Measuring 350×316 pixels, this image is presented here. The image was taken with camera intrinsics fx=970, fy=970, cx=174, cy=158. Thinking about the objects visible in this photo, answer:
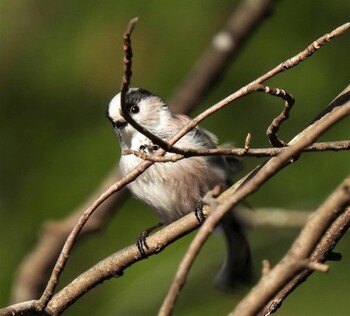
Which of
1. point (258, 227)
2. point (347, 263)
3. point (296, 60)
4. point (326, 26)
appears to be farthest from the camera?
point (326, 26)

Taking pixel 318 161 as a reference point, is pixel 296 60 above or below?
below

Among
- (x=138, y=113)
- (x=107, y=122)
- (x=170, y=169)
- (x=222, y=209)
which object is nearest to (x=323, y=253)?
(x=222, y=209)

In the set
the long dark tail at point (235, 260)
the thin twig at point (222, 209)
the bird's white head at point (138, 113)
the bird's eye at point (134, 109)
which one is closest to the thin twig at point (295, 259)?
the thin twig at point (222, 209)

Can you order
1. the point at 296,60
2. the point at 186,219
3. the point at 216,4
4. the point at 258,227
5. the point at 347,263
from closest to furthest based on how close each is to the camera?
the point at 296,60 → the point at 186,219 → the point at 347,263 → the point at 258,227 → the point at 216,4

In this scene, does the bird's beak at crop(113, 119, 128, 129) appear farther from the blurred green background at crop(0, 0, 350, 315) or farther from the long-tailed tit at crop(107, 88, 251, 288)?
the blurred green background at crop(0, 0, 350, 315)

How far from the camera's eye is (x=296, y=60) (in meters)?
1.77

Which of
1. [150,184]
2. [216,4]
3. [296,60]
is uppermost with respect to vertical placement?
[216,4]

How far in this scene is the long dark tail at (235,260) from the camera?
10.5 feet

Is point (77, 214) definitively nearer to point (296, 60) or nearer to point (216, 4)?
point (216, 4)

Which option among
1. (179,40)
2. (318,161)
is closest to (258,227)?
(318,161)

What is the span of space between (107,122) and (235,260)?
0.74m

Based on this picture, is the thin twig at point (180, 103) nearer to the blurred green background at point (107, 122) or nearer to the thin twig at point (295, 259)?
the blurred green background at point (107, 122)

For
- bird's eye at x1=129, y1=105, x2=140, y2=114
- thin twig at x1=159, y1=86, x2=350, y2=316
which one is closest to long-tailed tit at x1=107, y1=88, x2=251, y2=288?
bird's eye at x1=129, y1=105, x2=140, y2=114

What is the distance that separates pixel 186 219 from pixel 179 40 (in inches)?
68.0
